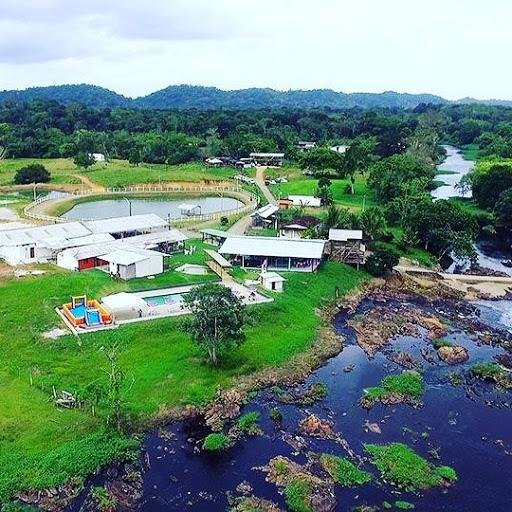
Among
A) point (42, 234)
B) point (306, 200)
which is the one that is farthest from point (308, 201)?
point (42, 234)

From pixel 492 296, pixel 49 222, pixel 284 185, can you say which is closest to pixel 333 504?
pixel 492 296

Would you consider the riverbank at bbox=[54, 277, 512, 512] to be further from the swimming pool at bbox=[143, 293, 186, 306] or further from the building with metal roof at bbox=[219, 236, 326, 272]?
the swimming pool at bbox=[143, 293, 186, 306]

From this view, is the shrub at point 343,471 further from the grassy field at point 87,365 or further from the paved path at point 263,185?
the paved path at point 263,185

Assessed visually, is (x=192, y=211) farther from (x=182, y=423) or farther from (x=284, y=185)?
(x=182, y=423)

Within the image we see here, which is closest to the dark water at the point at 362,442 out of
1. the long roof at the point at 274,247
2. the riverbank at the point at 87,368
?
the riverbank at the point at 87,368

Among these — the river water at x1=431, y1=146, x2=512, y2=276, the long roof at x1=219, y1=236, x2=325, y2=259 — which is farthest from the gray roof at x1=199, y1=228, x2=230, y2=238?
the river water at x1=431, y1=146, x2=512, y2=276

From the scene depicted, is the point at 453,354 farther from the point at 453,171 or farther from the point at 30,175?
the point at 453,171
